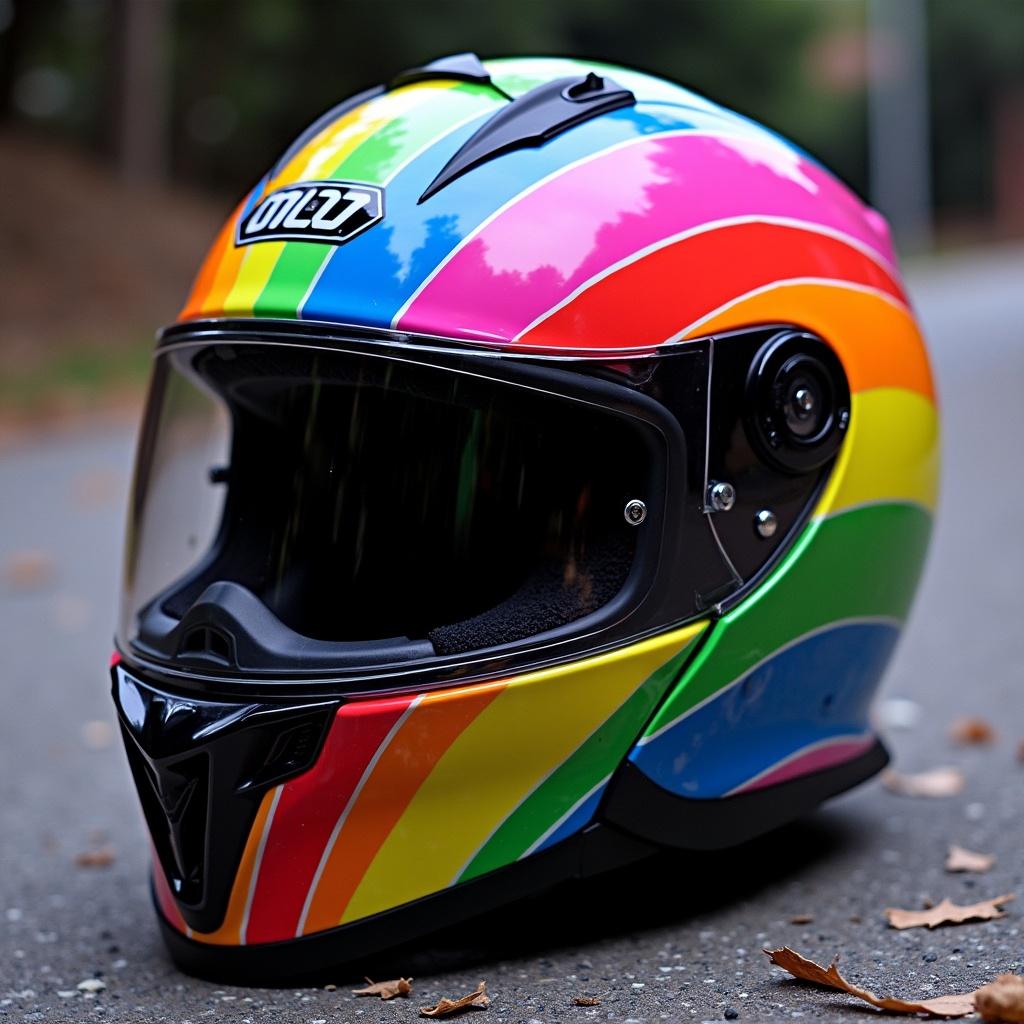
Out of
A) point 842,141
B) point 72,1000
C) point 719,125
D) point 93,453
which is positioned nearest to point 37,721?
point 72,1000

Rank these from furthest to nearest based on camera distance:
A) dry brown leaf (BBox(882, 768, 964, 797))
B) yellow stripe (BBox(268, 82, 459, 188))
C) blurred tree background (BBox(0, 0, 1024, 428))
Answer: blurred tree background (BBox(0, 0, 1024, 428)) < dry brown leaf (BBox(882, 768, 964, 797)) < yellow stripe (BBox(268, 82, 459, 188))

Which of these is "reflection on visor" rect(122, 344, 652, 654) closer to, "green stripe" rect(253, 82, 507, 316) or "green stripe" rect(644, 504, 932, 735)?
"green stripe" rect(253, 82, 507, 316)

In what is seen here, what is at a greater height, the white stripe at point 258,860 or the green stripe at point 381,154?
the green stripe at point 381,154

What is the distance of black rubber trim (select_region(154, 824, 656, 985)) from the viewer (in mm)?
2076

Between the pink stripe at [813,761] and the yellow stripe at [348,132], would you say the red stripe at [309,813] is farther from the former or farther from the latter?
the yellow stripe at [348,132]

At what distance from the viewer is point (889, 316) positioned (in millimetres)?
2414

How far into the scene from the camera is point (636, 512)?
2.07m

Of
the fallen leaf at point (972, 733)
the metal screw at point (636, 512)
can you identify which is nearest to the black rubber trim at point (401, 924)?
the metal screw at point (636, 512)

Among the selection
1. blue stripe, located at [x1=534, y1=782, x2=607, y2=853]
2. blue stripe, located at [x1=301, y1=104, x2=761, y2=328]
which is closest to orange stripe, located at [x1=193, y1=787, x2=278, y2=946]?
blue stripe, located at [x1=534, y1=782, x2=607, y2=853]

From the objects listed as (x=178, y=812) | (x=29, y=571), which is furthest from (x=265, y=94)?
(x=178, y=812)

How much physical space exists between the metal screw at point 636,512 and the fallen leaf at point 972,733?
1617mm

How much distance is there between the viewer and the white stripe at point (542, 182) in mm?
1998

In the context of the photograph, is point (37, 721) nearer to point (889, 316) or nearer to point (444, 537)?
point (444, 537)

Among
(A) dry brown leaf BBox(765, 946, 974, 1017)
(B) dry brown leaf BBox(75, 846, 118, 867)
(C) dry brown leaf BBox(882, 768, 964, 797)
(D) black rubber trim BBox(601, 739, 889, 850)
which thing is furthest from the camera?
(C) dry brown leaf BBox(882, 768, 964, 797)
